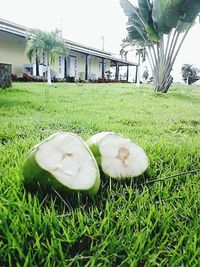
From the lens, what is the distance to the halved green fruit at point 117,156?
1451mm

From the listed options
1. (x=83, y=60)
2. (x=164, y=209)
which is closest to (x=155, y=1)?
(x=164, y=209)

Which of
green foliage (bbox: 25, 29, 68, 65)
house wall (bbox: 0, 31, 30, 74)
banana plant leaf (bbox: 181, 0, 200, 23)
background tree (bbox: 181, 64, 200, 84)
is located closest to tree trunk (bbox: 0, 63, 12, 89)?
banana plant leaf (bbox: 181, 0, 200, 23)

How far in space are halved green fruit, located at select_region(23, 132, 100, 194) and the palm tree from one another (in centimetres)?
1665

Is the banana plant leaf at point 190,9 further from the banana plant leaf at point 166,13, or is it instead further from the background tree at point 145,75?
the background tree at point 145,75

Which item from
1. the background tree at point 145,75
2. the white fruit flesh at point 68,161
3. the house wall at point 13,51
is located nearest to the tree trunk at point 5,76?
the white fruit flesh at point 68,161

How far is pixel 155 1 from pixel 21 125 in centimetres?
791

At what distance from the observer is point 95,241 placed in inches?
38.1

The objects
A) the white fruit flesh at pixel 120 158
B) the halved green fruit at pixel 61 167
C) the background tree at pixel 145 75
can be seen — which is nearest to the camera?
the halved green fruit at pixel 61 167

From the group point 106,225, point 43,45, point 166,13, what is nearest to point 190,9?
point 166,13

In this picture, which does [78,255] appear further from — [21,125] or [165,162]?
[21,125]

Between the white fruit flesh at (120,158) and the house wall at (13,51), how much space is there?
1781cm

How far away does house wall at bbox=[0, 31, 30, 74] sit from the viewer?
59.8 ft

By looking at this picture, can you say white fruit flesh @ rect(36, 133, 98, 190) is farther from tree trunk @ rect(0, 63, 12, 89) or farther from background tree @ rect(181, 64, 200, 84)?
background tree @ rect(181, 64, 200, 84)

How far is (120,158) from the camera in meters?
1.49
